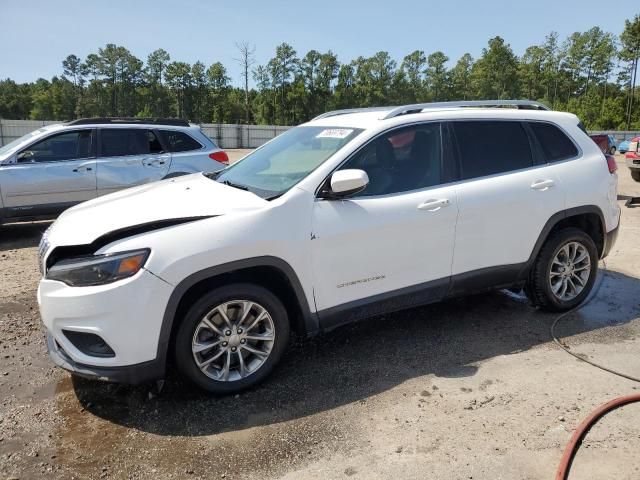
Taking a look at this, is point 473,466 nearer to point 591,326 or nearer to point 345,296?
point 345,296

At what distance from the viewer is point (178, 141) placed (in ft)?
27.5

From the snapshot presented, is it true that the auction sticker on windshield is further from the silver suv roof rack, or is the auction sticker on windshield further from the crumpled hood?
the crumpled hood

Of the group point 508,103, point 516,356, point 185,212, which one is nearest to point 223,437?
point 185,212

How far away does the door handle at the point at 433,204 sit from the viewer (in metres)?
3.75

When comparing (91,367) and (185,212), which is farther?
(185,212)

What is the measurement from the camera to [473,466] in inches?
104

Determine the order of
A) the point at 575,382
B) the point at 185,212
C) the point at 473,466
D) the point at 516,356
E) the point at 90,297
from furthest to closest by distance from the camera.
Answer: the point at 516,356 < the point at 575,382 < the point at 185,212 < the point at 90,297 < the point at 473,466

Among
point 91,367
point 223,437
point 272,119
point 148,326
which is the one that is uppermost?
point 272,119

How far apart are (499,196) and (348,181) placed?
1467 millimetres

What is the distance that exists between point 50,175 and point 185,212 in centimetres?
543

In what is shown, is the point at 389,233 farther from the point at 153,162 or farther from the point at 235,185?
Result: the point at 153,162

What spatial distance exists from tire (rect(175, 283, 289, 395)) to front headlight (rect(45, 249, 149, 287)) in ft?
1.44

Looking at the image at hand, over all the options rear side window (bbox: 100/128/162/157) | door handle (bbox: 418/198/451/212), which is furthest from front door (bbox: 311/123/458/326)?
rear side window (bbox: 100/128/162/157)

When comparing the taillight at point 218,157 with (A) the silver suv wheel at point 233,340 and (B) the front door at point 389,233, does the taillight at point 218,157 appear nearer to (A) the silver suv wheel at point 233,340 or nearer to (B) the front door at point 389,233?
(B) the front door at point 389,233
